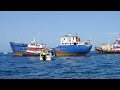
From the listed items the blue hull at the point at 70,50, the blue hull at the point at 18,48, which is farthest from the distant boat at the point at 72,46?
the blue hull at the point at 18,48

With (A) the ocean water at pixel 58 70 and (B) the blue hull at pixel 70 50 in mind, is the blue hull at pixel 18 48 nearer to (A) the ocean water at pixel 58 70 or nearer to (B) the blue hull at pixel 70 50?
(A) the ocean water at pixel 58 70

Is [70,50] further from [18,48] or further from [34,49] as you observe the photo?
[18,48]

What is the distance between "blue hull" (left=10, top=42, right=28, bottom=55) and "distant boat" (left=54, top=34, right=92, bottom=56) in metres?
3.42

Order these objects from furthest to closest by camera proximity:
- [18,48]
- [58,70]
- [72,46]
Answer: [18,48]
[72,46]
[58,70]

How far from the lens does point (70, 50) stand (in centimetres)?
2545

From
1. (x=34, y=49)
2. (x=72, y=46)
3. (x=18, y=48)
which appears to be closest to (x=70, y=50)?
(x=72, y=46)

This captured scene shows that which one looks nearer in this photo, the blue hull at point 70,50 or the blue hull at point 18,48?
the blue hull at point 70,50

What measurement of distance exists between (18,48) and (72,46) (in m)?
6.21

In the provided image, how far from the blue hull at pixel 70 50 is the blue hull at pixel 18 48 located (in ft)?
10.9

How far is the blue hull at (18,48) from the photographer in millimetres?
27330
